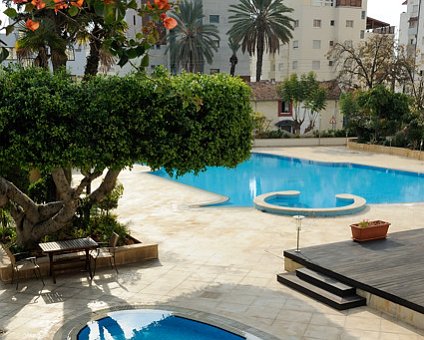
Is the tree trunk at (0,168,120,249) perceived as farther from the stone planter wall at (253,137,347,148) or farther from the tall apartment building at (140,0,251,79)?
the tall apartment building at (140,0,251,79)

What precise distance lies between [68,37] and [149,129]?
359 cm

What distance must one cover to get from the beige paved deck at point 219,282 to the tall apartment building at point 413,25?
43661 mm

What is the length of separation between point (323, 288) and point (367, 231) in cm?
276

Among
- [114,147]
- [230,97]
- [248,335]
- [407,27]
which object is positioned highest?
[407,27]

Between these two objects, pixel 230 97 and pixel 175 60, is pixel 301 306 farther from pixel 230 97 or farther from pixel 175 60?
pixel 175 60

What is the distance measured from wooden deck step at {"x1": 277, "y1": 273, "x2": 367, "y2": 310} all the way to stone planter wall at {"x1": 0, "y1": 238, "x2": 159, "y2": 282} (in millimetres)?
3502

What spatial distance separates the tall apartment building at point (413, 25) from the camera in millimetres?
55531

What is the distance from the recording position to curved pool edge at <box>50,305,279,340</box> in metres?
8.36

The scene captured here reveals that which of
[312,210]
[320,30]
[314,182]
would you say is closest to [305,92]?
[314,182]

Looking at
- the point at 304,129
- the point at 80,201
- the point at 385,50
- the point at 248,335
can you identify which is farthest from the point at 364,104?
the point at 248,335

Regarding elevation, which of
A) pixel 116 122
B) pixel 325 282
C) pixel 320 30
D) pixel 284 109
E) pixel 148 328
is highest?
pixel 320 30

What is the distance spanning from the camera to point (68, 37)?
1145 cm

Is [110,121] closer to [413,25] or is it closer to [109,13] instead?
[109,13]

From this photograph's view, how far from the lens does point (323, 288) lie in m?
10.0
